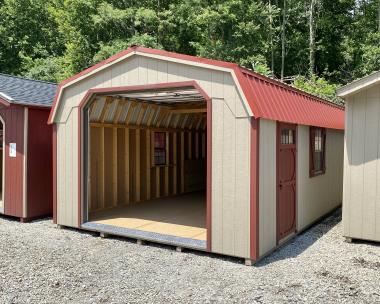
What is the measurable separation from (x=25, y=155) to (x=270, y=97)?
17.2ft

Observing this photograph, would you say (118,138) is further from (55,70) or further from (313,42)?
(55,70)

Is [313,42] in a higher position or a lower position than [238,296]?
higher

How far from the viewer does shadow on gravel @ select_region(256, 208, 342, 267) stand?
6001 millimetres

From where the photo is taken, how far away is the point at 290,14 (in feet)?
77.8

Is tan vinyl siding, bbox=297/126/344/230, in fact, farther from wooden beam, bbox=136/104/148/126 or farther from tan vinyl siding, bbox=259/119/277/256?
wooden beam, bbox=136/104/148/126

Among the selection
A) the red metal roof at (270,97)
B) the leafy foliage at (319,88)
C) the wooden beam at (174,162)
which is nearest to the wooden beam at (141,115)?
the wooden beam at (174,162)

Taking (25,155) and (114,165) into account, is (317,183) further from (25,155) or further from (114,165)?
(25,155)

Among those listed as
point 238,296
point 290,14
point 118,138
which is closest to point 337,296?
point 238,296

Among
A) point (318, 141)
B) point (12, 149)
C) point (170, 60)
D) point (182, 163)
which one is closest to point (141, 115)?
point (182, 163)

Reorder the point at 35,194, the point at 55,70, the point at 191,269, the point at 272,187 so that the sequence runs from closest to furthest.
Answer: the point at 191,269 → the point at 272,187 → the point at 35,194 → the point at 55,70

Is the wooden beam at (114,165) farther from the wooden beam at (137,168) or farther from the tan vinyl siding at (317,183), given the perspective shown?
the tan vinyl siding at (317,183)

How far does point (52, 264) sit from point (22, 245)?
1324 mm

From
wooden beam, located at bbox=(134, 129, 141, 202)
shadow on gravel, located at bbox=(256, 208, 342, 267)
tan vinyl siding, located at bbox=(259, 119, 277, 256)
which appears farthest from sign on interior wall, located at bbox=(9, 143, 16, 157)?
shadow on gravel, located at bbox=(256, 208, 342, 267)

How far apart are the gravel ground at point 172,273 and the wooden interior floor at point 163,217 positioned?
588 mm
